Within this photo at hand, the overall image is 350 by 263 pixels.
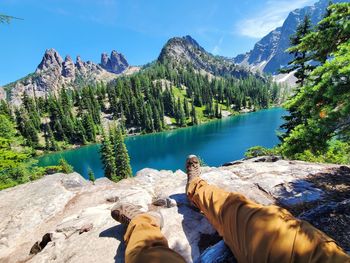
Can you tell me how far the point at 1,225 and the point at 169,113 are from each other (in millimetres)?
108023

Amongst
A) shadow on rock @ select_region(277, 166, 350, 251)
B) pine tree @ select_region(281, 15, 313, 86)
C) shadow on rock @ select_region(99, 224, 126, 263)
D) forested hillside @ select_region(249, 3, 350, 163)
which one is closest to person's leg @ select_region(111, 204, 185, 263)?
shadow on rock @ select_region(99, 224, 126, 263)

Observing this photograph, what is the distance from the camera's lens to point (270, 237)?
2023mm

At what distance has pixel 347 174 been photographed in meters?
6.24

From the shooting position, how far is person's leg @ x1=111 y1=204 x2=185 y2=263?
2.28 meters

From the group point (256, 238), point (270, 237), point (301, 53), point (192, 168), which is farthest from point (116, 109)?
point (270, 237)

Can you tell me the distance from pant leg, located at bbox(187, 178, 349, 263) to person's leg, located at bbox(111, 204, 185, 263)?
2.21ft

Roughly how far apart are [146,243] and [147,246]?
0.23ft

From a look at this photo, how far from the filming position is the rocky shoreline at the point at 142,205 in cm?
396

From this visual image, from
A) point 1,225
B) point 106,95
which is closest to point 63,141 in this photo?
point 106,95

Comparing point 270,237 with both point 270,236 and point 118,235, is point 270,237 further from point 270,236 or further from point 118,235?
point 118,235

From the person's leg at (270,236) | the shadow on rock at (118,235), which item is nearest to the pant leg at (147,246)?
the person's leg at (270,236)

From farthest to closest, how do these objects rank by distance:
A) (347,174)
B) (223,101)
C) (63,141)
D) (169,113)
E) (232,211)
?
1. (223,101)
2. (169,113)
3. (63,141)
4. (347,174)
5. (232,211)

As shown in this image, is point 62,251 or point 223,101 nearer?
point 62,251

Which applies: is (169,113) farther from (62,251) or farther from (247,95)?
(62,251)
